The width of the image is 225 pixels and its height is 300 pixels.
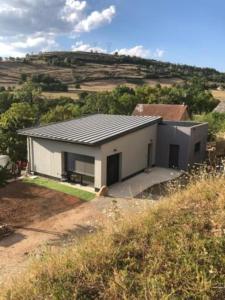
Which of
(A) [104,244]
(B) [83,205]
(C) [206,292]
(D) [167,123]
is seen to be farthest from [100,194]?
(C) [206,292]

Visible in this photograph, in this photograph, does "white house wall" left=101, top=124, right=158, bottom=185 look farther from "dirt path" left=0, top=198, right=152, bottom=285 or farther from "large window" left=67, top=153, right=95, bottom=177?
"dirt path" left=0, top=198, right=152, bottom=285

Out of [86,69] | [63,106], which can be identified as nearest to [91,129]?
[63,106]

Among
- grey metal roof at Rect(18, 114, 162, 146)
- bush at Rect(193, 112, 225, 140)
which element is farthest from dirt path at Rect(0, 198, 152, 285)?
bush at Rect(193, 112, 225, 140)

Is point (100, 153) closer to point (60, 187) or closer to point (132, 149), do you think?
point (60, 187)

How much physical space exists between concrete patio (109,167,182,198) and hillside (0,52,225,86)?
64293mm

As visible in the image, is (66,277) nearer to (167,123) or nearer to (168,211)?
(168,211)

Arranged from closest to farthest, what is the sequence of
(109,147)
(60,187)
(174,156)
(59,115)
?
(109,147) → (60,187) → (174,156) → (59,115)

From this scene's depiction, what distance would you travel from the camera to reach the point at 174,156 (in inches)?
886

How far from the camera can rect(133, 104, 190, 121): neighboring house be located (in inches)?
1454

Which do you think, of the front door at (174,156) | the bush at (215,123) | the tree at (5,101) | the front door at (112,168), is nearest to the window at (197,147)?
the front door at (174,156)

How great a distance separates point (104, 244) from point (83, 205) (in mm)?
10500

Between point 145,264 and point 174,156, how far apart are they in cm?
1813

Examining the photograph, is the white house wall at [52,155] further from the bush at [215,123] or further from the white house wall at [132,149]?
the bush at [215,123]

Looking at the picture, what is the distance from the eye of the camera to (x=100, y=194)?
17.1 meters
